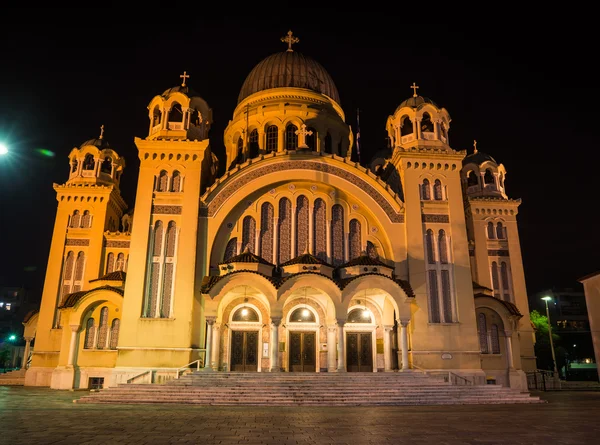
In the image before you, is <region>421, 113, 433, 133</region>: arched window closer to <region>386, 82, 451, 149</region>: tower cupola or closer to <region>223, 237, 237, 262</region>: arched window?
<region>386, 82, 451, 149</region>: tower cupola

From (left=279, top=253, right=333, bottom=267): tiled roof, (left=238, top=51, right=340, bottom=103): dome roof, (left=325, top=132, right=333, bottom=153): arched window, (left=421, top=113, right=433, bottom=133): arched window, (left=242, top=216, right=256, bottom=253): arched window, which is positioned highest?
(left=238, top=51, right=340, bottom=103): dome roof

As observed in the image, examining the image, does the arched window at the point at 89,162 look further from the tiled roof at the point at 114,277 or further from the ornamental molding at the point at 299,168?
the ornamental molding at the point at 299,168

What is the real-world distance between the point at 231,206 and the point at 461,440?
62.8 ft

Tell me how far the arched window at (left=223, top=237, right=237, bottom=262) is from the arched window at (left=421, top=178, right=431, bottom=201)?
10.8 meters

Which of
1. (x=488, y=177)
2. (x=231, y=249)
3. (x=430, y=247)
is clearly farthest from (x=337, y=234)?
(x=488, y=177)

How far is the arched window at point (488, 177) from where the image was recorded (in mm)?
35375

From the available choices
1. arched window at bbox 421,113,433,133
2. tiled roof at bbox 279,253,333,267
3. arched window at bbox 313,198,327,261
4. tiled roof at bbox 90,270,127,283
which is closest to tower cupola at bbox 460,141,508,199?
arched window at bbox 421,113,433,133

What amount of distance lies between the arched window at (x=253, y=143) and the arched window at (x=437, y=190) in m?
12.1

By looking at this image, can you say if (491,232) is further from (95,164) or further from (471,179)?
(95,164)

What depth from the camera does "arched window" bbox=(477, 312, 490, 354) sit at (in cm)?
2662

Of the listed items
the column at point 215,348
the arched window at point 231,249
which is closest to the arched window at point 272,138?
the arched window at point 231,249

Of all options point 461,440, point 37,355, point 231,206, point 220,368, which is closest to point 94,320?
point 37,355

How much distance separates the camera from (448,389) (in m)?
20.0

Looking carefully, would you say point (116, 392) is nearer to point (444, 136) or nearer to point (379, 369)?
point (379, 369)
